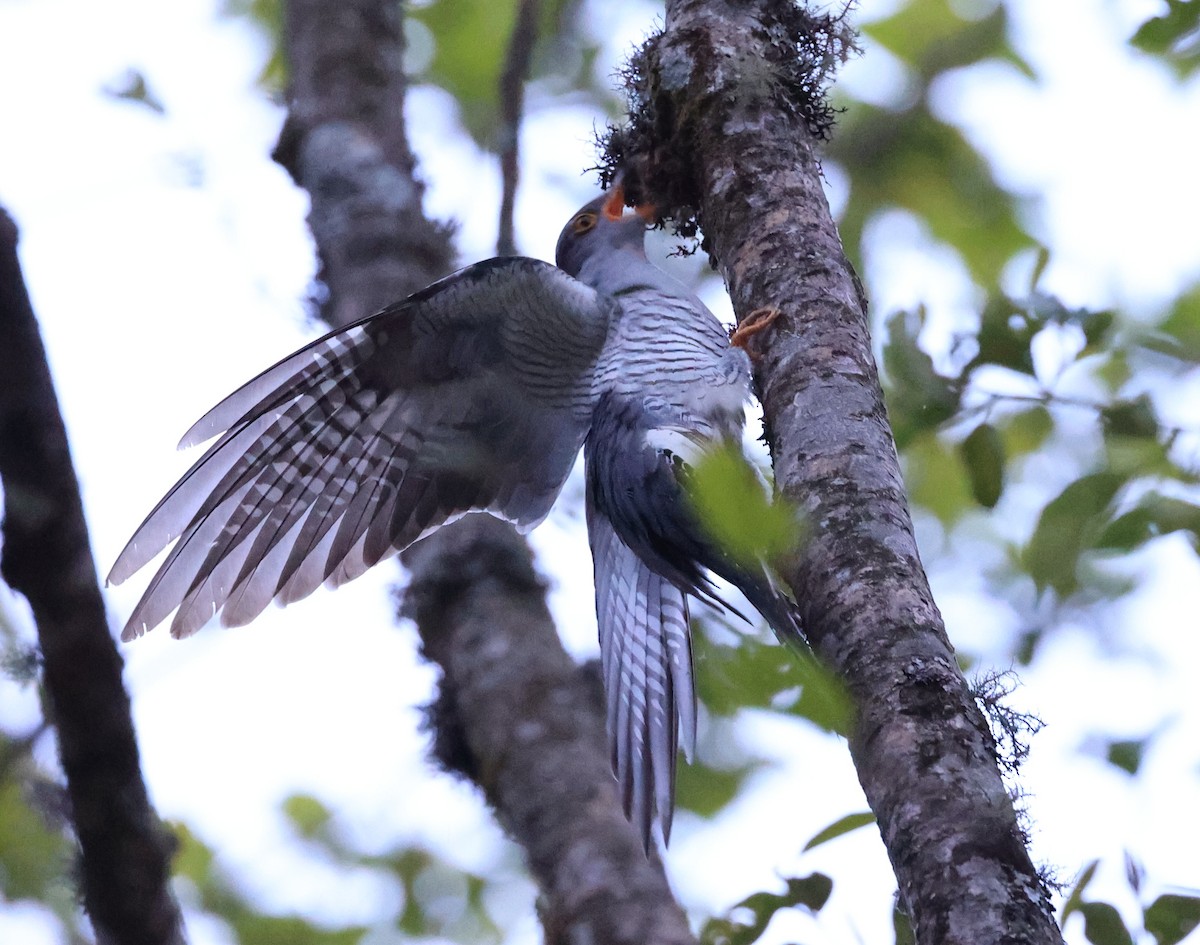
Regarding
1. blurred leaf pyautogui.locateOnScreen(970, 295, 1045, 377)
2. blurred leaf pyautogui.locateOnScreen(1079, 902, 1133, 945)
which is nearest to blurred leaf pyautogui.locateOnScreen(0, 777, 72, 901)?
blurred leaf pyautogui.locateOnScreen(1079, 902, 1133, 945)

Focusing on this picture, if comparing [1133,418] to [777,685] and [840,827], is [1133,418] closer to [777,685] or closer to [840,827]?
[840,827]

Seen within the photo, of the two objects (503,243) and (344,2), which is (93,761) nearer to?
(503,243)

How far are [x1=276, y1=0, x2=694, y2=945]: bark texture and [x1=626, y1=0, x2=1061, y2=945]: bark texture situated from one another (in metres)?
0.77

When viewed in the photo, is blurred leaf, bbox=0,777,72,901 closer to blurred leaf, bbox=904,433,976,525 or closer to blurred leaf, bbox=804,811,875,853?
blurred leaf, bbox=804,811,875,853

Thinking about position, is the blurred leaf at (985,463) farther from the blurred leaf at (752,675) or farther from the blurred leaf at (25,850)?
the blurred leaf at (25,850)

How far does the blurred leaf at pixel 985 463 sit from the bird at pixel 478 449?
0.65 meters

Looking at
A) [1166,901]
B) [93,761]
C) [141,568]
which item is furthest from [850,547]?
[141,568]

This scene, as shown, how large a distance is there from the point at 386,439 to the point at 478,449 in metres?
0.23

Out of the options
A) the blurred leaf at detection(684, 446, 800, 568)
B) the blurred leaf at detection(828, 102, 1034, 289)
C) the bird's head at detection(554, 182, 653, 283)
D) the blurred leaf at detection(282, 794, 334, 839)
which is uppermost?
the bird's head at detection(554, 182, 653, 283)

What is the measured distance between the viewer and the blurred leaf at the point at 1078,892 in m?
1.63

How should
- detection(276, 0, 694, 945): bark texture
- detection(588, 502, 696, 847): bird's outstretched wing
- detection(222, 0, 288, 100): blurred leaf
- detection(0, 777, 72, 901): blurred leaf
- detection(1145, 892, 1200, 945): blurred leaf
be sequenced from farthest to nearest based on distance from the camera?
detection(222, 0, 288, 100): blurred leaf
detection(588, 502, 696, 847): bird's outstretched wing
detection(276, 0, 694, 945): bark texture
detection(0, 777, 72, 901): blurred leaf
detection(1145, 892, 1200, 945): blurred leaf

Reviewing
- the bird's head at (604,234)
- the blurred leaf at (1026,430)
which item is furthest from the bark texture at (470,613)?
the blurred leaf at (1026,430)

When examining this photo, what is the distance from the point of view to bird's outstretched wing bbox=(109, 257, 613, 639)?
2.99m

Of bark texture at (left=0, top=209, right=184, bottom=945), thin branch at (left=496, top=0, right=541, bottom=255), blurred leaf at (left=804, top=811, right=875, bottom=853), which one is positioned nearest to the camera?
bark texture at (left=0, top=209, right=184, bottom=945)
